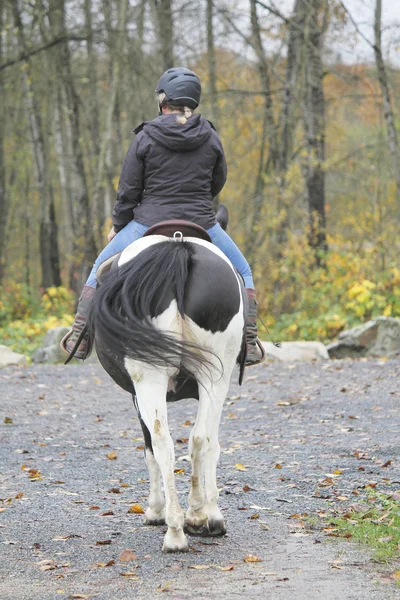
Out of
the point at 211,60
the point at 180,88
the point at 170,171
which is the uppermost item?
the point at 211,60

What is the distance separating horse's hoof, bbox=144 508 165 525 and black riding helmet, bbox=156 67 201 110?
2.41m

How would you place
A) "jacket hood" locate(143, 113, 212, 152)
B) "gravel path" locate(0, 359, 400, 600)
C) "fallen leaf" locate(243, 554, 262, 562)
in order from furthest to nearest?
"jacket hood" locate(143, 113, 212, 152) → "fallen leaf" locate(243, 554, 262, 562) → "gravel path" locate(0, 359, 400, 600)

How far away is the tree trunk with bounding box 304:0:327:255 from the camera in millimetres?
20375

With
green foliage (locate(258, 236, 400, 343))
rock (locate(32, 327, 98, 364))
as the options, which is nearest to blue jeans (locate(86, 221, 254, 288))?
rock (locate(32, 327, 98, 364))

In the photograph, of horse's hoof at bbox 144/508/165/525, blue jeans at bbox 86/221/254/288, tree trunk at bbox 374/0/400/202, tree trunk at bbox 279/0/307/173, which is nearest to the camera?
blue jeans at bbox 86/221/254/288

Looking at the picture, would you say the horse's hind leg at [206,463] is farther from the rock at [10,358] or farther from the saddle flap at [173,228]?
the rock at [10,358]

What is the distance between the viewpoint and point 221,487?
6.34 meters

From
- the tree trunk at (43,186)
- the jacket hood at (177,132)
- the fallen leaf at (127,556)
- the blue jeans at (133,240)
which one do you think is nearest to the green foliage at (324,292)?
the tree trunk at (43,186)

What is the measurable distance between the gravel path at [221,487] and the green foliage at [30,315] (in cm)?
573

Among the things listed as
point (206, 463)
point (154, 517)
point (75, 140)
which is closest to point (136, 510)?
point (154, 517)

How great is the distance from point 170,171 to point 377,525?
7.62ft

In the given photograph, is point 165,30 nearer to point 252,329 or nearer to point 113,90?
point 113,90

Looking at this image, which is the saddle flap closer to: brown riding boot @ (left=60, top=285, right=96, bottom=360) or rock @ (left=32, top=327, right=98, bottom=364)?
brown riding boot @ (left=60, top=285, right=96, bottom=360)

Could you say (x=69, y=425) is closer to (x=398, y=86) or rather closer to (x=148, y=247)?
(x=148, y=247)
